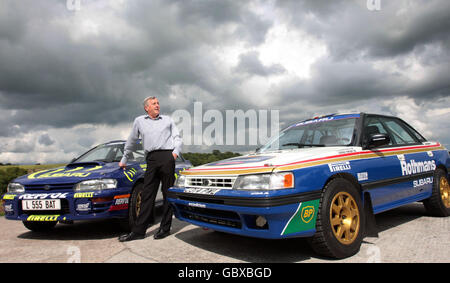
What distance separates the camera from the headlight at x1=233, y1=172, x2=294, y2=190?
2459mm

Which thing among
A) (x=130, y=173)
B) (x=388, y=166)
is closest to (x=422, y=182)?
(x=388, y=166)

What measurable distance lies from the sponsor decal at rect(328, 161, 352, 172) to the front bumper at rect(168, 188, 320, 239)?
0.34m

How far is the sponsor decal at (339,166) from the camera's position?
2783 millimetres

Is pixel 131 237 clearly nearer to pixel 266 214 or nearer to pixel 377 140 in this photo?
pixel 266 214

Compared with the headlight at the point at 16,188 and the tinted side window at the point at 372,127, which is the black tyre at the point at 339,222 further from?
the headlight at the point at 16,188

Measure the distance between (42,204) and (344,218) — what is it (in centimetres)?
358

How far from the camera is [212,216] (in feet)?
9.50

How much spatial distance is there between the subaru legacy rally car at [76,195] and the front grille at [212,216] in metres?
1.08

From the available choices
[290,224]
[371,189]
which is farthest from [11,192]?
[371,189]

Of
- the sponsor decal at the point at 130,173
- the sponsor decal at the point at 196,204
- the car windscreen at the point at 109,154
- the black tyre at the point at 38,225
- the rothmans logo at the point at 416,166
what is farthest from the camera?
the car windscreen at the point at 109,154

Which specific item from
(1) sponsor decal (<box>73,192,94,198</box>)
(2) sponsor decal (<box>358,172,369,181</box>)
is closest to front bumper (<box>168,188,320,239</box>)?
(2) sponsor decal (<box>358,172,369,181</box>)

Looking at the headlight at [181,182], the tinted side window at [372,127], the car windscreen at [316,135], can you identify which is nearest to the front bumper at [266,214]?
the headlight at [181,182]

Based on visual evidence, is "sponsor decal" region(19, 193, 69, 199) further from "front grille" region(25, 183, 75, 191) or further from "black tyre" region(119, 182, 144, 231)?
"black tyre" region(119, 182, 144, 231)
